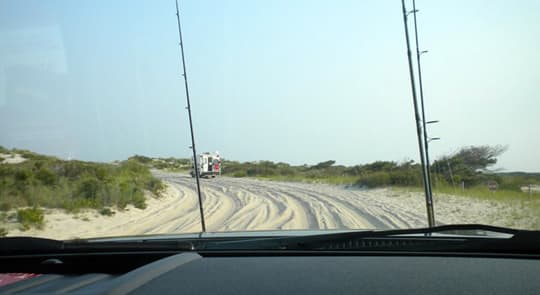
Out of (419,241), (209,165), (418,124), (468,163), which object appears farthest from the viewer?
(209,165)

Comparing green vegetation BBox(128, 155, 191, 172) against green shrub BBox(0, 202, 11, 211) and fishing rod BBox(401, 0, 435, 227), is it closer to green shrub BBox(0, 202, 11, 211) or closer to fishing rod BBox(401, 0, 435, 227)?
green shrub BBox(0, 202, 11, 211)

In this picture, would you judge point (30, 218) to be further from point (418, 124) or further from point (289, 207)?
point (418, 124)

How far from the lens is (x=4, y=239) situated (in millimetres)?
2646

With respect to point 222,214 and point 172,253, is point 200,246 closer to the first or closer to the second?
point 172,253

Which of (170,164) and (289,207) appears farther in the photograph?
(170,164)

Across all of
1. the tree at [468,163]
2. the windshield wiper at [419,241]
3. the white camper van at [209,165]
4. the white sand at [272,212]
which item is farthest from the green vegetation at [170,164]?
the windshield wiper at [419,241]

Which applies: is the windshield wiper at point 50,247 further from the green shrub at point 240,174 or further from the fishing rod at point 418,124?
the green shrub at point 240,174

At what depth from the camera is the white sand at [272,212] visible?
23.9 ft

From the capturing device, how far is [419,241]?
2.52m

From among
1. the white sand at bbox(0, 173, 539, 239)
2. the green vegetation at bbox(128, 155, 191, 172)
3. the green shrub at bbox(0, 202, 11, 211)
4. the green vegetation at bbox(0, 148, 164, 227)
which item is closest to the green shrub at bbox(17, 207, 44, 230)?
the green vegetation at bbox(0, 148, 164, 227)

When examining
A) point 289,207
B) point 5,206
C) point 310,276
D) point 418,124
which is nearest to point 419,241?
point 310,276

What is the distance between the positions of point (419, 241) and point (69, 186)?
31.0 ft

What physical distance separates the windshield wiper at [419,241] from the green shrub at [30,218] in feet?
21.5

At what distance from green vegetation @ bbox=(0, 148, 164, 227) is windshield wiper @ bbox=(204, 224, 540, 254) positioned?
694 cm
